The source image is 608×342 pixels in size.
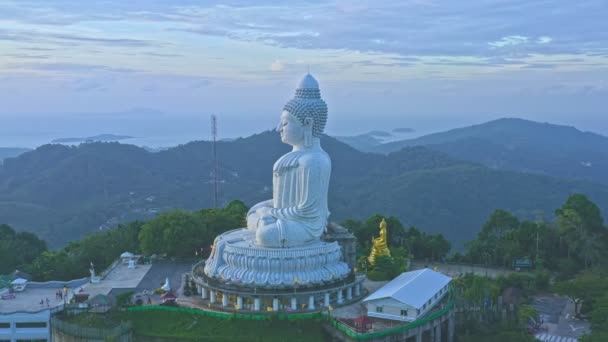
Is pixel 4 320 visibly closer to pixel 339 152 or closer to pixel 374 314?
pixel 374 314

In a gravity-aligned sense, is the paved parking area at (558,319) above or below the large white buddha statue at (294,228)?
below

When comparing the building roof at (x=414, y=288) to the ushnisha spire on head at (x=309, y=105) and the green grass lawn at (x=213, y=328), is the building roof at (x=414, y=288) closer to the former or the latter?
the green grass lawn at (x=213, y=328)

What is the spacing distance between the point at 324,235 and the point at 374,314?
22.8 ft

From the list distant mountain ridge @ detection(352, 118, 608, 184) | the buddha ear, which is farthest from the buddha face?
distant mountain ridge @ detection(352, 118, 608, 184)

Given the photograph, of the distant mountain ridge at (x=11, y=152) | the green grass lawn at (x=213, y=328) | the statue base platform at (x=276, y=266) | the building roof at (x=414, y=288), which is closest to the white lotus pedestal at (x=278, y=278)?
the statue base platform at (x=276, y=266)

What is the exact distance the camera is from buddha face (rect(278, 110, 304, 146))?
109ft

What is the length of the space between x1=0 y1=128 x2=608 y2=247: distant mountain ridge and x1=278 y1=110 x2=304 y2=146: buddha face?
47853 mm

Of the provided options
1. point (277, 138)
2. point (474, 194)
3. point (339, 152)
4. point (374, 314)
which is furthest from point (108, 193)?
point (374, 314)

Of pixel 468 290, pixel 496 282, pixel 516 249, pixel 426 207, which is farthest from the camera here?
pixel 426 207

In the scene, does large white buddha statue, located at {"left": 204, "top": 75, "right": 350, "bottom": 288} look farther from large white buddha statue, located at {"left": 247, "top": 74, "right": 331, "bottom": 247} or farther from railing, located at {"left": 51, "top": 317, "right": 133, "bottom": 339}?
railing, located at {"left": 51, "top": 317, "right": 133, "bottom": 339}

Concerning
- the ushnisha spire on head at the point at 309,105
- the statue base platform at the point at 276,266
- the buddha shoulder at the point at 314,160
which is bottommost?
the statue base platform at the point at 276,266

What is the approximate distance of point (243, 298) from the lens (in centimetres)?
3005

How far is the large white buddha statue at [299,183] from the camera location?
101ft

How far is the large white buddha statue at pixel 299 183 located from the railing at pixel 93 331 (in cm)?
714
